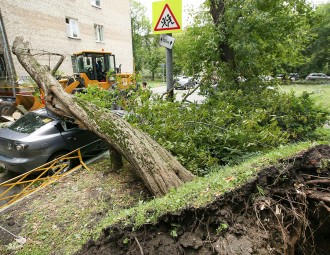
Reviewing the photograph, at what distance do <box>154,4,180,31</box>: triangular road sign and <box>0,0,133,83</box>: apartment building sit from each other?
728cm

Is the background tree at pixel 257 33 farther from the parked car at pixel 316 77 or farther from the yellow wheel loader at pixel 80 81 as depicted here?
the parked car at pixel 316 77

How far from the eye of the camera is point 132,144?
350cm

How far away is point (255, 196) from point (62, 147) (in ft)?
14.2

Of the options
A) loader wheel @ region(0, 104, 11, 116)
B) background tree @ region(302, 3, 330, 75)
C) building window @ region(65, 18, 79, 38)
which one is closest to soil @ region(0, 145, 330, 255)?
loader wheel @ region(0, 104, 11, 116)

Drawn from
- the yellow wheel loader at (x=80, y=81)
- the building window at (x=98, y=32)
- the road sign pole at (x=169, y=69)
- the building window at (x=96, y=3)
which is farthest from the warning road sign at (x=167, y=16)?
the building window at (x=96, y=3)

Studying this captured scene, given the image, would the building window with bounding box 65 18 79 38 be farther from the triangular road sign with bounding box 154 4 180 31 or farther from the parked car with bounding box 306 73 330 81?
the parked car with bounding box 306 73 330 81

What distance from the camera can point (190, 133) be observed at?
4.39 metres

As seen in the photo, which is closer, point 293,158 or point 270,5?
point 293,158

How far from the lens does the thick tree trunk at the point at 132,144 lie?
3.27 meters

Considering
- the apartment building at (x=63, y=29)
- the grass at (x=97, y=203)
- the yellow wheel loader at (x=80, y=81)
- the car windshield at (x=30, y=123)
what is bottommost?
the grass at (x=97, y=203)

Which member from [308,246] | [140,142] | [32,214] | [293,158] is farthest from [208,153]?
[32,214]

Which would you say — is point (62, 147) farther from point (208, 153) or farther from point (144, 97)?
point (208, 153)

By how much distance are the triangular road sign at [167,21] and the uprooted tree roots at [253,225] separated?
10.3 feet

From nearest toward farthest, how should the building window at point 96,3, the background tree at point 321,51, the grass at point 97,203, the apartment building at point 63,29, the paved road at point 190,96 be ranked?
1. the grass at point 97,203
2. the paved road at point 190,96
3. the apartment building at point 63,29
4. the building window at point 96,3
5. the background tree at point 321,51
